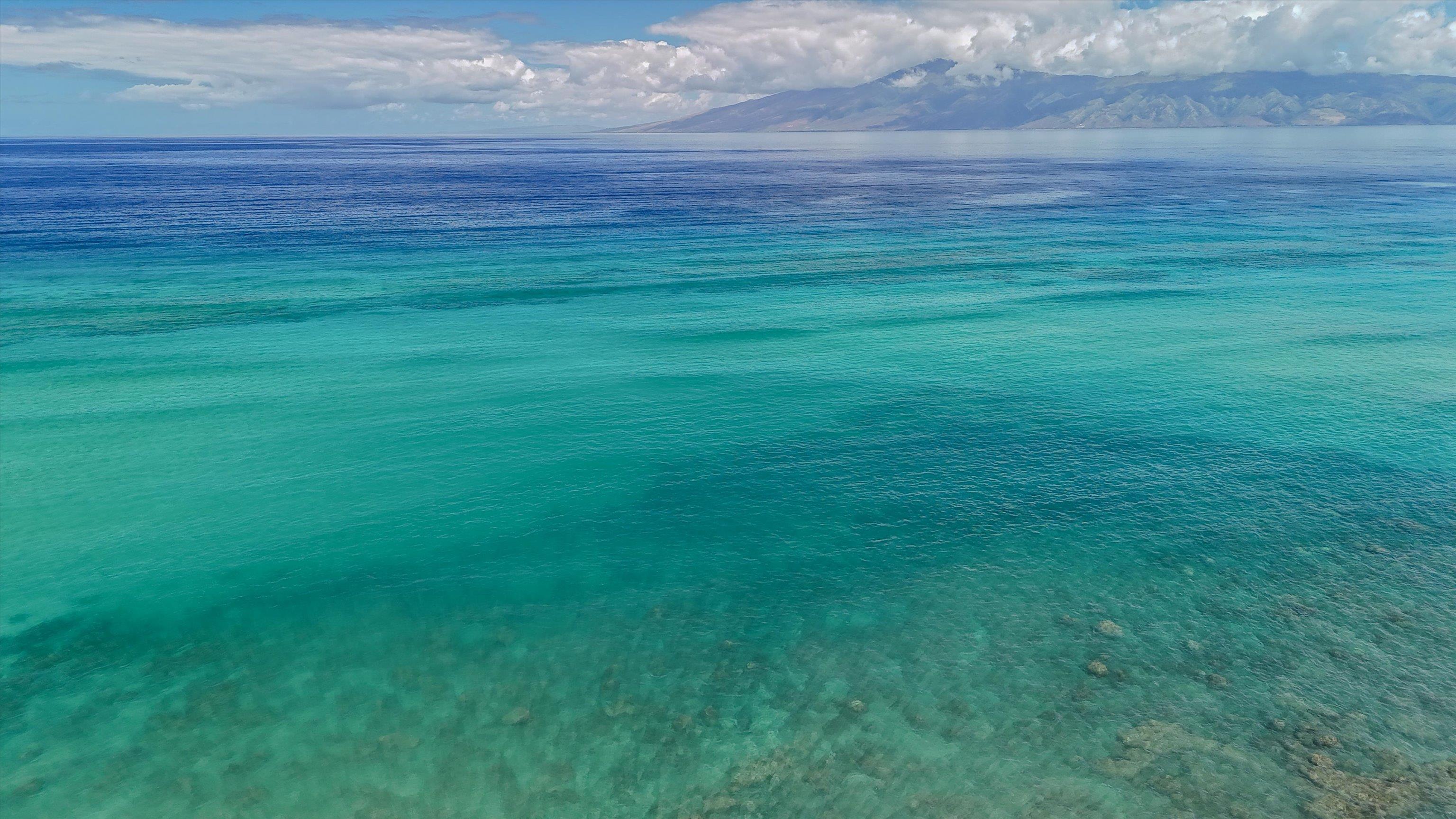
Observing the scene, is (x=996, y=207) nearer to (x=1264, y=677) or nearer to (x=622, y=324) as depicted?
(x=622, y=324)

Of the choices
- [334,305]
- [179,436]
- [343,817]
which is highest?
[334,305]

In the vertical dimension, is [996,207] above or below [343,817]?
above

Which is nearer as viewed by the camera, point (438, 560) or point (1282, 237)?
point (438, 560)

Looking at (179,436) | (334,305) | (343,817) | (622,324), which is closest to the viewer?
(343,817)

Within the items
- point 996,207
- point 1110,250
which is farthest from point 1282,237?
point 996,207

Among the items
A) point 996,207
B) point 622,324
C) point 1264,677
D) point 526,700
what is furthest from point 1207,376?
point 996,207

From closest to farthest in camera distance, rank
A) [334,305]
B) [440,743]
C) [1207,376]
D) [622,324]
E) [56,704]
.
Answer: [440,743]
[56,704]
[1207,376]
[622,324]
[334,305]

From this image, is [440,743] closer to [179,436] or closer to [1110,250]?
[179,436]
